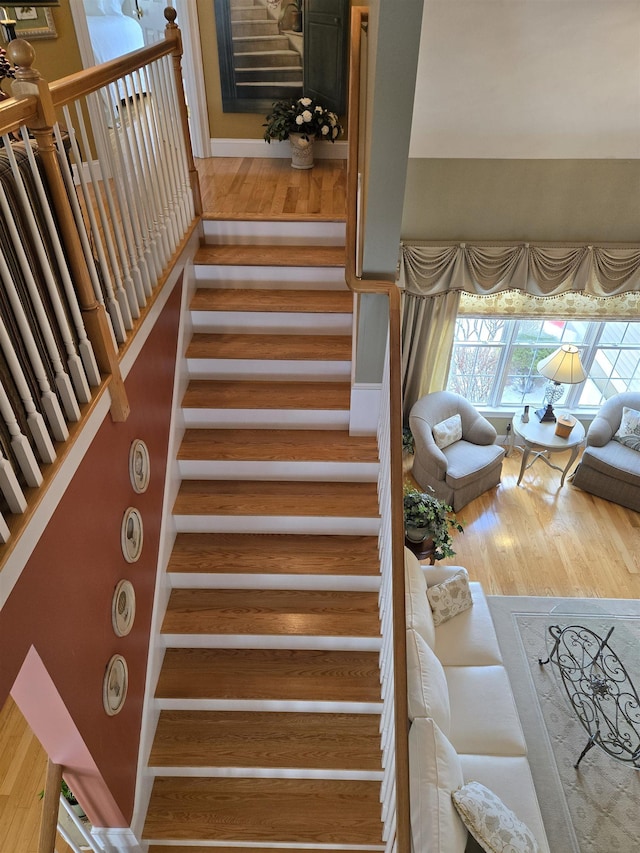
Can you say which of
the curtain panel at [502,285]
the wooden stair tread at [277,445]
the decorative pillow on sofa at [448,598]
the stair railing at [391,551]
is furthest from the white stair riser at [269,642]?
the curtain panel at [502,285]

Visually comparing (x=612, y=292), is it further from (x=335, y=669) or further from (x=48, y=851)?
(x=48, y=851)

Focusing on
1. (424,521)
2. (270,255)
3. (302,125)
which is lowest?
(424,521)

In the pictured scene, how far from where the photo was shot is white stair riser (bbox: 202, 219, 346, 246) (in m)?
3.75

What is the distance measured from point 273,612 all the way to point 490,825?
53.7 inches

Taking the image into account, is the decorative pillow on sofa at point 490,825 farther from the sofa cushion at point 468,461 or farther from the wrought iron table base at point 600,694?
the sofa cushion at point 468,461

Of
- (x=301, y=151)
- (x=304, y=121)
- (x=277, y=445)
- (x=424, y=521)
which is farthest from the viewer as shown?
(x=301, y=151)

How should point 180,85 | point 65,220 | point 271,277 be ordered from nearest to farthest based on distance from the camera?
point 65,220
point 180,85
point 271,277

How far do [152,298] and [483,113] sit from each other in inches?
126

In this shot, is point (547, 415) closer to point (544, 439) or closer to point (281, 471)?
point (544, 439)

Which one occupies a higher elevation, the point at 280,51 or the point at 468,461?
the point at 280,51

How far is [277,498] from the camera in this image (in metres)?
3.22

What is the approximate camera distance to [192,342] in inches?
139

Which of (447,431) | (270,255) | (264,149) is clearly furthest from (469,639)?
(264,149)

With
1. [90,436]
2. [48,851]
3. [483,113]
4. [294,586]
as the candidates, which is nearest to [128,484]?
[90,436]
